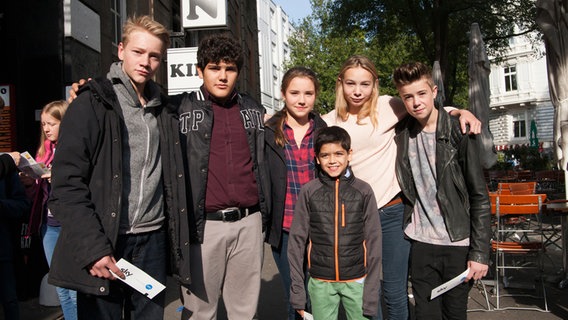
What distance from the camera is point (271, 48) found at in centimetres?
4709

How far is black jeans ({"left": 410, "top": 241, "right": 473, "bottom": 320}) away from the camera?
3010mm

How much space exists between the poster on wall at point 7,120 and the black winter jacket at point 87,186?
4498 mm

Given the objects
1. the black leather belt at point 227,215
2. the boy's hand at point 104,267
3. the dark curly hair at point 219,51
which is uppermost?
the dark curly hair at point 219,51

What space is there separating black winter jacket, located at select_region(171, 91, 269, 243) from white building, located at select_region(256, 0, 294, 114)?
37.4 m

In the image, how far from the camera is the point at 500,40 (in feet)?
60.9

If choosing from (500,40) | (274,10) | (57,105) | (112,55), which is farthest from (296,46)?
(57,105)

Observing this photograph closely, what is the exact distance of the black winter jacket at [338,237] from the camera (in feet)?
10.1

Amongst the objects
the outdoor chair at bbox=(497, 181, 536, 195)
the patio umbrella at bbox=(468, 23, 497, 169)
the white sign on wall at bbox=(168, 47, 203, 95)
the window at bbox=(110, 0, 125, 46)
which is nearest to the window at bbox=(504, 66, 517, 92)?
the outdoor chair at bbox=(497, 181, 536, 195)

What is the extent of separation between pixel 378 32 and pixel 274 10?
3273 centimetres

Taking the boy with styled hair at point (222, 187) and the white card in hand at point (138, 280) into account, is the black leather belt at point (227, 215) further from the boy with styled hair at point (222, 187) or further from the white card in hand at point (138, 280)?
the white card in hand at point (138, 280)

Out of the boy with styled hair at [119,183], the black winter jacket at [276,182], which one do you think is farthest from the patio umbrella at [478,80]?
the boy with styled hair at [119,183]

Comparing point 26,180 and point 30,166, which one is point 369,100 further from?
point 26,180

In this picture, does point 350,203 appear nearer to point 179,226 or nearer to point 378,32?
point 179,226

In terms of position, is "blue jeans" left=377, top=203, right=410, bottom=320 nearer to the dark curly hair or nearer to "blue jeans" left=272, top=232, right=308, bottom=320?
"blue jeans" left=272, top=232, right=308, bottom=320
